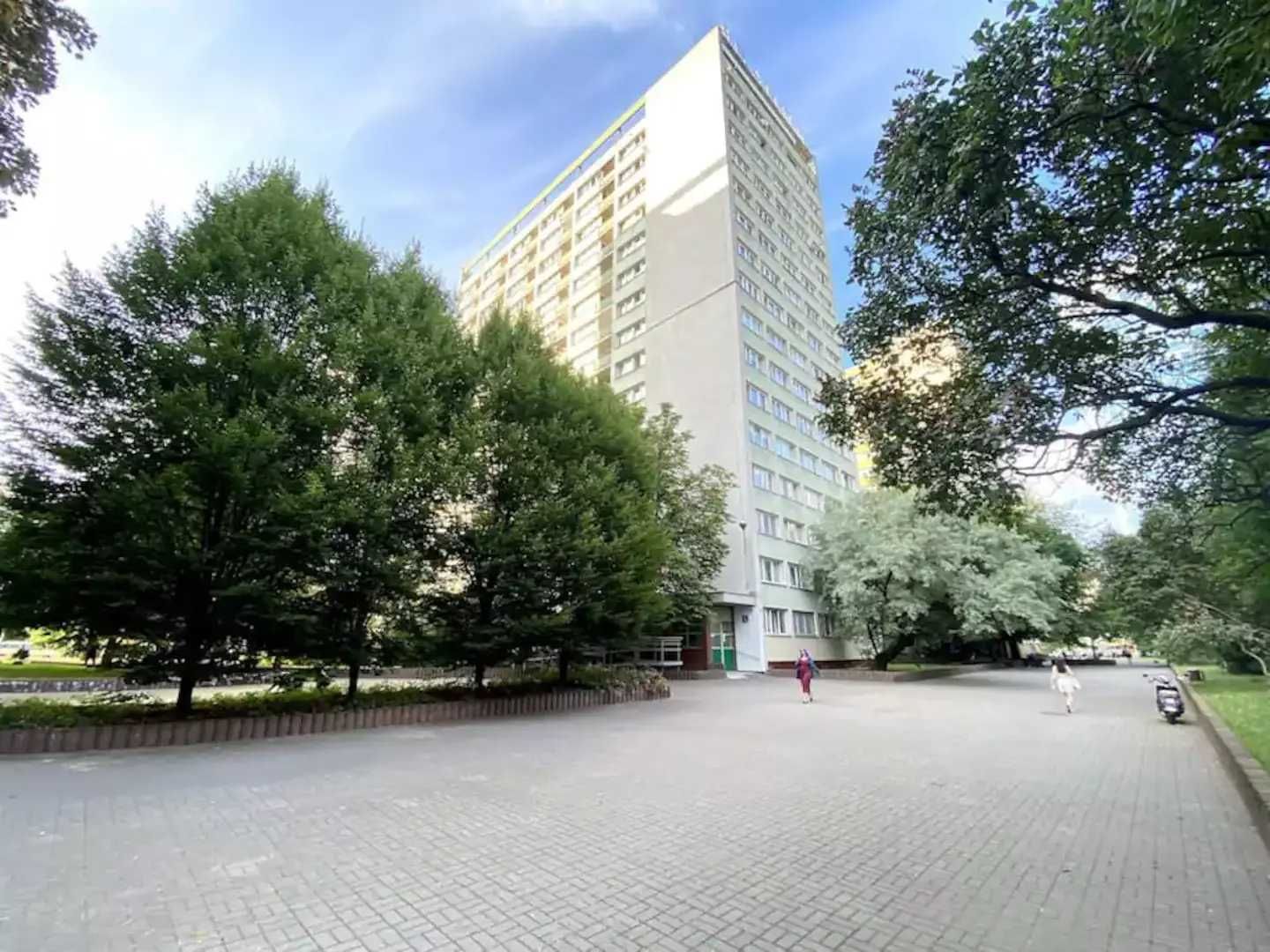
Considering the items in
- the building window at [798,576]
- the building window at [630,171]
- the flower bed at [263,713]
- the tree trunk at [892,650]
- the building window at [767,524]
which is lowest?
the flower bed at [263,713]

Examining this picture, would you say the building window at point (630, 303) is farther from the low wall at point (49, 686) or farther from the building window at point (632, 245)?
the low wall at point (49, 686)

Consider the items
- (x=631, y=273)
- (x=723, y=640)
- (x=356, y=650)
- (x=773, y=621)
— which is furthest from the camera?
(x=631, y=273)

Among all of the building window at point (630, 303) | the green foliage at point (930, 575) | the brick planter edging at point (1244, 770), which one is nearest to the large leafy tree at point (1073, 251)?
the brick planter edging at point (1244, 770)

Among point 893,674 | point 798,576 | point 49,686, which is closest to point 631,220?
point 798,576

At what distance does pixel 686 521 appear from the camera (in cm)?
2566

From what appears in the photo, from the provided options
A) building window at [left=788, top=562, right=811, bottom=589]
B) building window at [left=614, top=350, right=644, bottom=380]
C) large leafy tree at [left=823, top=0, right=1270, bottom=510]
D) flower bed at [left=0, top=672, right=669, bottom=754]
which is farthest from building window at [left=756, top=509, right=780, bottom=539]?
large leafy tree at [left=823, top=0, right=1270, bottom=510]

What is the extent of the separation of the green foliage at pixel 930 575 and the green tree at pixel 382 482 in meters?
20.5

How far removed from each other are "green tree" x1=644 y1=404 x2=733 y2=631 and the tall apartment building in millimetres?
4978

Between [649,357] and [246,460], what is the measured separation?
34452 millimetres

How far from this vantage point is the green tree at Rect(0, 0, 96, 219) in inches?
314

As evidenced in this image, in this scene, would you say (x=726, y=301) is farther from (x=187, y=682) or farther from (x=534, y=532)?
(x=187, y=682)

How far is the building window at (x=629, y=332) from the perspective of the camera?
149ft

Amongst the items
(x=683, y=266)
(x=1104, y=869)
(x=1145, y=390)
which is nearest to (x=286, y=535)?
(x=1104, y=869)

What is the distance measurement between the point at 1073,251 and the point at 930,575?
71.9ft
